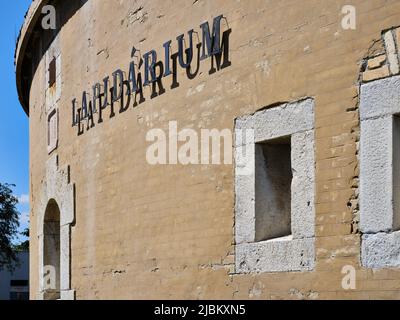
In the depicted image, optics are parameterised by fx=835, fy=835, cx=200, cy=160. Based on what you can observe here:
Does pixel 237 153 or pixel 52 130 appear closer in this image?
pixel 237 153

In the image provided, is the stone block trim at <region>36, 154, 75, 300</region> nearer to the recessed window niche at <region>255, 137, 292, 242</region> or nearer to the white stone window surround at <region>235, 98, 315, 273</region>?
the white stone window surround at <region>235, 98, 315, 273</region>

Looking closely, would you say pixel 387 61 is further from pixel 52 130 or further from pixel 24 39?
pixel 24 39

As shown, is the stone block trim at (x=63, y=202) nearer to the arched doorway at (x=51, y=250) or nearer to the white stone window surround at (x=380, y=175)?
the arched doorway at (x=51, y=250)

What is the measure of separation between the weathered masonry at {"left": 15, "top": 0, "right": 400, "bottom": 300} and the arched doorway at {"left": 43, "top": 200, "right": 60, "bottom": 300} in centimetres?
200

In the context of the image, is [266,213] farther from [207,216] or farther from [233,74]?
[233,74]

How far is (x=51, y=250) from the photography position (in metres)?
13.3

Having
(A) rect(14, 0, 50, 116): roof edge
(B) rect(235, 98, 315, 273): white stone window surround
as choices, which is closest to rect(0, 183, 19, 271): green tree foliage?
(A) rect(14, 0, 50, 116): roof edge

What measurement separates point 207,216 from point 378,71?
2.36 meters

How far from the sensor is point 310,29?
6281mm

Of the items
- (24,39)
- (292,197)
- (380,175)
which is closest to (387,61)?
(380,175)

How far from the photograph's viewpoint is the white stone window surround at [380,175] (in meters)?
5.51

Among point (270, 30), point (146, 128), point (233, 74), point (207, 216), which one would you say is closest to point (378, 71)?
point (270, 30)

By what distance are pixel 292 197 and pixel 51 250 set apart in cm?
759

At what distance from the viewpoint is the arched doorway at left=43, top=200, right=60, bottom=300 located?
13.1m
